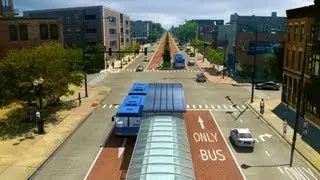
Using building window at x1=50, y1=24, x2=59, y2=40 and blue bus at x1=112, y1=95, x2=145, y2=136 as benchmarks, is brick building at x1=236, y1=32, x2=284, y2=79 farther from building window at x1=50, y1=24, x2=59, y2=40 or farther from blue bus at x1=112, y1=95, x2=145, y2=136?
blue bus at x1=112, y1=95, x2=145, y2=136

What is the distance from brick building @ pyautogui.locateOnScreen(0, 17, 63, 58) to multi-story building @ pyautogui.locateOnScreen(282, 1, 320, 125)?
3908 cm

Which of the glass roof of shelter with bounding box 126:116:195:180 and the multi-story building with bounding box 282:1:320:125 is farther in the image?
the multi-story building with bounding box 282:1:320:125

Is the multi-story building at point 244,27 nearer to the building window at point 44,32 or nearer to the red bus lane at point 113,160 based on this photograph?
the building window at point 44,32

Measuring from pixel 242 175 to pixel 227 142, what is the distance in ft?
26.4

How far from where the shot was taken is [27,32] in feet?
204

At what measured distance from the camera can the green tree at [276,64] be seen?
59969 millimetres

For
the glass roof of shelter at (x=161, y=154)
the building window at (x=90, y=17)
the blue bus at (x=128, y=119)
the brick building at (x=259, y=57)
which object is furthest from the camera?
the building window at (x=90, y=17)

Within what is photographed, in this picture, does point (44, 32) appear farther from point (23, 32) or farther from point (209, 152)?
point (209, 152)

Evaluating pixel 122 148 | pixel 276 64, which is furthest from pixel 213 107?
pixel 122 148

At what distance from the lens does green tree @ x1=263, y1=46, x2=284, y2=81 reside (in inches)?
2361

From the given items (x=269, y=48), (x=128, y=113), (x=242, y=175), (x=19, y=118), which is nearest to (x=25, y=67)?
(x=19, y=118)

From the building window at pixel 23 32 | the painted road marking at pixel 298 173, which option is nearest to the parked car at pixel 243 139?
the painted road marking at pixel 298 173

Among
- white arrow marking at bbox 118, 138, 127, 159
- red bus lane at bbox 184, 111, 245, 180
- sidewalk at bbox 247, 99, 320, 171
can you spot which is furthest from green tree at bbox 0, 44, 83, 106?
sidewalk at bbox 247, 99, 320, 171

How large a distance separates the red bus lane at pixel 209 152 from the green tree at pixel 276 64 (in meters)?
22.6
